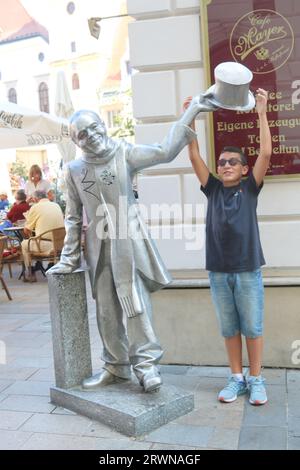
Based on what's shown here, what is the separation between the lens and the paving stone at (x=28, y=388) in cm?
428

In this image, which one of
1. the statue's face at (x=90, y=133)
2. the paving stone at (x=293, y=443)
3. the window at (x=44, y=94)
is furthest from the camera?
the window at (x=44, y=94)

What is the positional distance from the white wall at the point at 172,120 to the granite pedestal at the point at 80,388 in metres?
1.14

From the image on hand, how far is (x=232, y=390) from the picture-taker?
3930 millimetres

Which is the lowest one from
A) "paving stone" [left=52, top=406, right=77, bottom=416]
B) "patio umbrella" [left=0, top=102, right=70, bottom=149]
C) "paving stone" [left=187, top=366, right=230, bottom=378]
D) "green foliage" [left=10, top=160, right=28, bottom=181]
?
"paving stone" [left=187, top=366, right=230, bottom=378]

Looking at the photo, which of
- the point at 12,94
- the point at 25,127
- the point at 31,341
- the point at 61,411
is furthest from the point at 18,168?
the point at 61,411

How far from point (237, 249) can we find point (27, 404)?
1857mm

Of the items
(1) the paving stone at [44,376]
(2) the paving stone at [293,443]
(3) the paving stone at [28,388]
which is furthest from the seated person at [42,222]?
(2) the paving stone at [293,443]

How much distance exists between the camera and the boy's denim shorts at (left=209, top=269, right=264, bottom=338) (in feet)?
12.4

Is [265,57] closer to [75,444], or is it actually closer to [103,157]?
[103,157]

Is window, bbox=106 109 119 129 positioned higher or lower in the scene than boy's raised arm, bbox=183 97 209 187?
higher

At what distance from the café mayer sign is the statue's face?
138 cm

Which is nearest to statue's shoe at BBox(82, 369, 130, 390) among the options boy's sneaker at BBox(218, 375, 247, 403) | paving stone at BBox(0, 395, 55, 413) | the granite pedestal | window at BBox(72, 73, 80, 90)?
the granite pedestal
